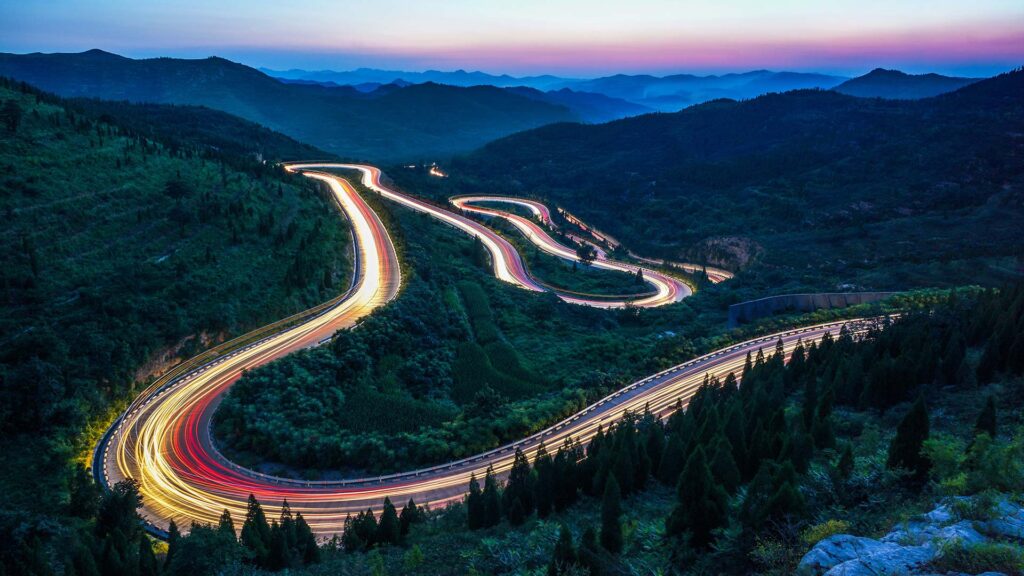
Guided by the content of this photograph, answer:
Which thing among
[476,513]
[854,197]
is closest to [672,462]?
[476,513]

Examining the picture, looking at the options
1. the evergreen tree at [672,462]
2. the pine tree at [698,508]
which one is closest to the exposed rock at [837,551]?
the pine tree at [698,508]

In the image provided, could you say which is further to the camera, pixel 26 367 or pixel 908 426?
pixel 26 367

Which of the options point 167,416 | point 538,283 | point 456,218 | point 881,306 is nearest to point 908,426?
point 167,416

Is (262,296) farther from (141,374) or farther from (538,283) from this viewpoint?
(538,283)

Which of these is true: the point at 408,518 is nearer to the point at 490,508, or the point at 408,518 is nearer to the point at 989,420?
the point at 490,508

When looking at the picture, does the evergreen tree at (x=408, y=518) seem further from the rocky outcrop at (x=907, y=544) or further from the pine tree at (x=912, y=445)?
the pine tree at (x=912, y=445)

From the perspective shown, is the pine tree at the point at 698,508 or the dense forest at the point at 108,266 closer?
the pine tree at the point at 698,508
